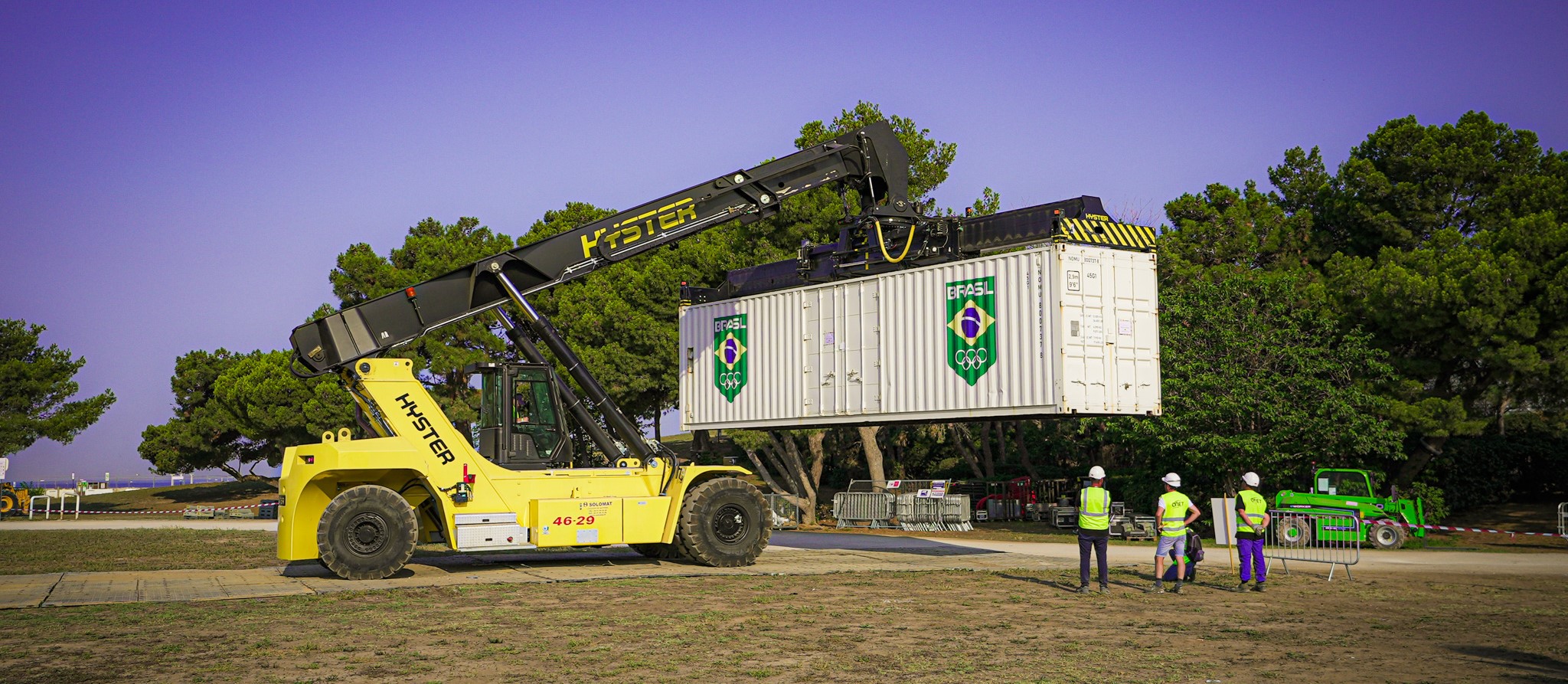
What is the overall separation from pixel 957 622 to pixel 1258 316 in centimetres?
1912

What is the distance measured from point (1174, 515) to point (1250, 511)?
945 mm

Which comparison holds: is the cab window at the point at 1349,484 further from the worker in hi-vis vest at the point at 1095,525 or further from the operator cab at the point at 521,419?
the operator cab at the point at 521,419

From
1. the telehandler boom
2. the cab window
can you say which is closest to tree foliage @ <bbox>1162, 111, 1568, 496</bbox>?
the cab window

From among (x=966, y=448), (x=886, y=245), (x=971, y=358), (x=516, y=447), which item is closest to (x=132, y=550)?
(x=516, y=447)

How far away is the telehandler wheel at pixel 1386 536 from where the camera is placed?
23.9 metres

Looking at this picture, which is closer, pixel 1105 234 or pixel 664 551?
pixel 1105 234

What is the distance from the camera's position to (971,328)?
645 inches

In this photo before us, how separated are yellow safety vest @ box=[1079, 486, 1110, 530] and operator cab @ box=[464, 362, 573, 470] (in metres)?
6.66

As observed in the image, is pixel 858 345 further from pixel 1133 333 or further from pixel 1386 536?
pixel 1386 536

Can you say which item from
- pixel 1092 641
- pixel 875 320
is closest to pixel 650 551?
pixel 875 320

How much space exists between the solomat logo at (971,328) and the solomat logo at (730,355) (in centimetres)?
420

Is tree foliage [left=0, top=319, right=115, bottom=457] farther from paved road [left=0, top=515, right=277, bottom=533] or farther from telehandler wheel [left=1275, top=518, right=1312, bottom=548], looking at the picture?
telehandler wheel [left=1275, top=518, right=1312, bottom=548]

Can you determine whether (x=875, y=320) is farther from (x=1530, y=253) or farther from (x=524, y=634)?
(x=1530, y=253)

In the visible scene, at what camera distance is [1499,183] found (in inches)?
1238
